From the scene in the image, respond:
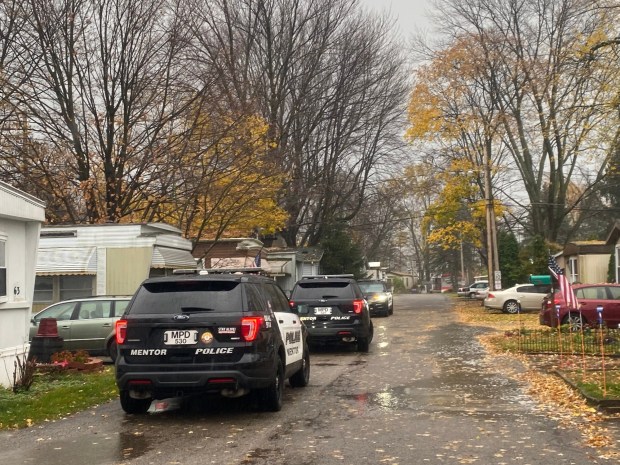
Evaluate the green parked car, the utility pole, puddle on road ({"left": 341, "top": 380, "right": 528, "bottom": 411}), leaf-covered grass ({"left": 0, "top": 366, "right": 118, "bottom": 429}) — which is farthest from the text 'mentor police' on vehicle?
the utility pole

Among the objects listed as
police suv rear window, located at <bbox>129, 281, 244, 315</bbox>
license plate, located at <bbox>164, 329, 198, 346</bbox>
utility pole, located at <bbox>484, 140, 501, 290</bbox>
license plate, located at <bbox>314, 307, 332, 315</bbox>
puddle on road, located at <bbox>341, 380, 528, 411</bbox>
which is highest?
utility pole, located at <bbox>484, 140, 501, 290</bbox>

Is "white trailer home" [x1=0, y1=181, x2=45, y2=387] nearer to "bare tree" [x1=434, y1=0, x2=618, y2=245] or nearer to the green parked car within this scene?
the green parked car

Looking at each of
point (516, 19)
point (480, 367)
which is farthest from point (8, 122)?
point (516, 19)

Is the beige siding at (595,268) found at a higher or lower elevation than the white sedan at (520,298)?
higher

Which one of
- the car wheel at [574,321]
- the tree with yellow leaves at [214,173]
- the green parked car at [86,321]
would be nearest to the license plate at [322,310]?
the green parked car at [86,321]

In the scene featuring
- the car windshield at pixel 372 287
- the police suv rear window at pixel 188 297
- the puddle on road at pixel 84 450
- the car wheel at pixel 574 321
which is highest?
the car windshield at pixel 372 287

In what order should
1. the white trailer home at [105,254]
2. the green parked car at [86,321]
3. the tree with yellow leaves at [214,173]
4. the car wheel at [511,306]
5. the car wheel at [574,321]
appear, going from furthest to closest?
the car wheel at [511,306], the tree with yellow leaves at [214,173], the white trailer home at [105,254], the car wheel at [574,321], the green parked car at [86,321]

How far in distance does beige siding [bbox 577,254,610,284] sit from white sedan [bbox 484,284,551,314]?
676 cm

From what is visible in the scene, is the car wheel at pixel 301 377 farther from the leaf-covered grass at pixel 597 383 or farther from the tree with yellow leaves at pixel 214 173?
the tree with yellow leaves at pixel 214 173

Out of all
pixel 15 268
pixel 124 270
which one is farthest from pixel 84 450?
pixel 124 270

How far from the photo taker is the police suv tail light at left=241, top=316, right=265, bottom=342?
9344mm

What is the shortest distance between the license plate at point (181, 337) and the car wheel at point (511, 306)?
93.3 ft

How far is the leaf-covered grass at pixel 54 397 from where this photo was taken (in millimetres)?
9891

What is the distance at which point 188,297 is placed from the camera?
31.7ft
